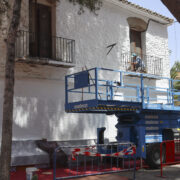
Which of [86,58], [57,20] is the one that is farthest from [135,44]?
[57,20]

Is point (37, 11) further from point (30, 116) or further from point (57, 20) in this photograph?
point (30, 116)

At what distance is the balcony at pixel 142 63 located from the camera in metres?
16.3

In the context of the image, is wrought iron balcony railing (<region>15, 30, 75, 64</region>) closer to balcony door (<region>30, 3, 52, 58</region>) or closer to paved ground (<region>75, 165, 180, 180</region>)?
balcony door (<region>30, 3, 52, 58</region>)

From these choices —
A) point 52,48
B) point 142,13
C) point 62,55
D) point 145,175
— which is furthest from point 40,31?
point 145,175

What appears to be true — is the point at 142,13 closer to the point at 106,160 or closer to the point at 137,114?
the point at 137,114

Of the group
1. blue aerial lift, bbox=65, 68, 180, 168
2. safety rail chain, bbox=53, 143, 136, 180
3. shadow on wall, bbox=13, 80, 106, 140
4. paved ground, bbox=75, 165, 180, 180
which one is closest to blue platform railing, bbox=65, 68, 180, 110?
blue aerial lift, bbox=65, 68, 180, 168

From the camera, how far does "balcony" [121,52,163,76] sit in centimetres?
1630

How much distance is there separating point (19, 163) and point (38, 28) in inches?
239

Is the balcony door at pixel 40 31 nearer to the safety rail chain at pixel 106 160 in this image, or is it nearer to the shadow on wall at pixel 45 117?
the shadow on wall at pixel 45 117

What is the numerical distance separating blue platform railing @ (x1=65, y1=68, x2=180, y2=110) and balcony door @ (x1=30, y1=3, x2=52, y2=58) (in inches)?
69.1

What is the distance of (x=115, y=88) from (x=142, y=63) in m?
2.84

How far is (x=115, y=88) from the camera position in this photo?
1503 centimetres

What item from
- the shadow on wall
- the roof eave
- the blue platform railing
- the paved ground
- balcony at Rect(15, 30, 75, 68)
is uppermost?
the roof eave

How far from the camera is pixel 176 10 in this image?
16.0ft
